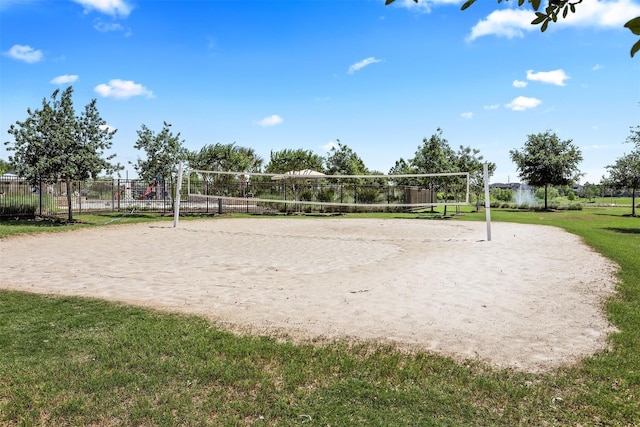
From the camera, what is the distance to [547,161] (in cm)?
3884

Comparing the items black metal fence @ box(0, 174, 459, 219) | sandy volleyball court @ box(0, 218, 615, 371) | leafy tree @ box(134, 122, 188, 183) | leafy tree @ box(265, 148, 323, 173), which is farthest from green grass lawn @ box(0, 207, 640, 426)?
leafy tree @ box(265, 148, 323, 173)

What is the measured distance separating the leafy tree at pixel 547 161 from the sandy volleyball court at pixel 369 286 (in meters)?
30.3

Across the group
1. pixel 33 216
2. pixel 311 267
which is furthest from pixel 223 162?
pixel 311 267

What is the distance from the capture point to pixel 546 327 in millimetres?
5078

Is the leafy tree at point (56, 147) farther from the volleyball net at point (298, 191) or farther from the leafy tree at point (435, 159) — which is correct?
the leafy tree at point (435, 159)

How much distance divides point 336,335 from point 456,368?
51.6 inches

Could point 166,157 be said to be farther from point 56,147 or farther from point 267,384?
point 267,384

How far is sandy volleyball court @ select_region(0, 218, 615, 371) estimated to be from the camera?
4.74 meters

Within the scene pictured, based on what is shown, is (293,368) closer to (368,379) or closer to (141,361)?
(368,379)

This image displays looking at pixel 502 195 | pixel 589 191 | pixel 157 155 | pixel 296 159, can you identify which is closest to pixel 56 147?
pixel 157 155

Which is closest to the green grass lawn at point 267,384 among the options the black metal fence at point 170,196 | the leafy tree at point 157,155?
the black metal fence at point 170,196

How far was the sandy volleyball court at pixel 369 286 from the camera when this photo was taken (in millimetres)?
4742

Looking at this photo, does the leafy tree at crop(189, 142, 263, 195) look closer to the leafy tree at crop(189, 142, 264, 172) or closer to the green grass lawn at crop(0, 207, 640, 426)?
the leafy tree at crop(189, 142, 264, 172)

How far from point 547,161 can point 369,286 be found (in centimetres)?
3771
